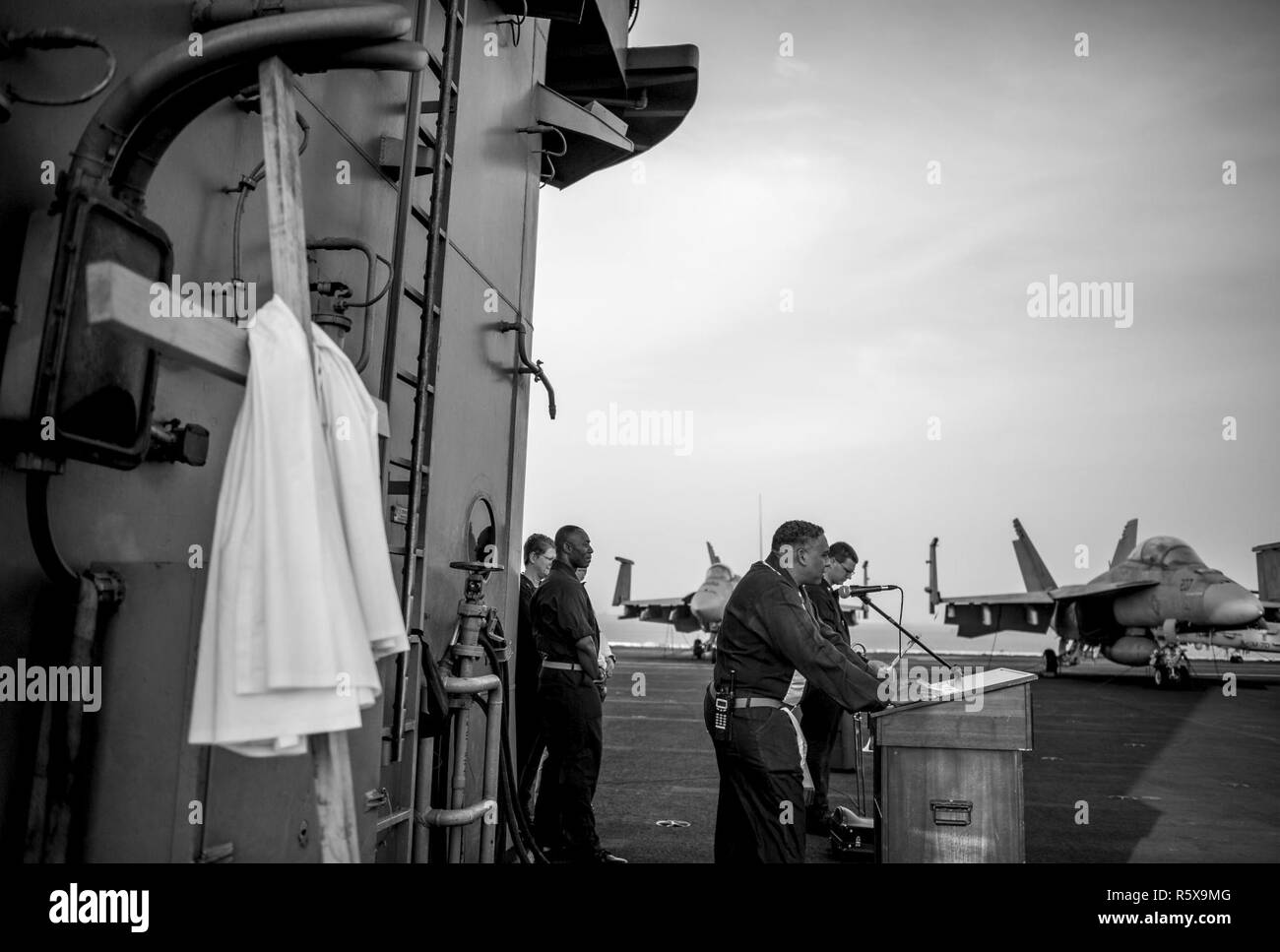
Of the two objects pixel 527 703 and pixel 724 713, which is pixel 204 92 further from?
pixel 527 703

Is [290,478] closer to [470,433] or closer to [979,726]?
[470,433]

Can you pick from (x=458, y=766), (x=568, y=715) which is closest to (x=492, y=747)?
(x=458, y=766)

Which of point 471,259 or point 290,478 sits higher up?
point 471,259

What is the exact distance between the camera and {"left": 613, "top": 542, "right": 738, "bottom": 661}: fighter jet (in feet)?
110

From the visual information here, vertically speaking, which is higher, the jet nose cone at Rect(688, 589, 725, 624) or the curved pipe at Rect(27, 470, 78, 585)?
the curved pipe at Rect(27, 470, 78, 585)

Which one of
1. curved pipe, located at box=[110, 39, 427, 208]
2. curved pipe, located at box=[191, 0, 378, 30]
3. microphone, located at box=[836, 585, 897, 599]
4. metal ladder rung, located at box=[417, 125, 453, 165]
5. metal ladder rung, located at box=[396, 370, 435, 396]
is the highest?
metal ladder rung, located at box=[417, 125, 453, 165]

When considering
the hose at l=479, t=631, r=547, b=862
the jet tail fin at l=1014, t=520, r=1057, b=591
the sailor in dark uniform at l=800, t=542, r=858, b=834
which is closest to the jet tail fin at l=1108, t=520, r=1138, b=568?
the jet tail fin at l=1014, t=520, r=1057, b=591

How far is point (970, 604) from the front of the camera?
105 ft

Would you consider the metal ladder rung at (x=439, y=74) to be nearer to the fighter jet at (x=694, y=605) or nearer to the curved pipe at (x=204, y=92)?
the curved pipe at (x=204, y=92)

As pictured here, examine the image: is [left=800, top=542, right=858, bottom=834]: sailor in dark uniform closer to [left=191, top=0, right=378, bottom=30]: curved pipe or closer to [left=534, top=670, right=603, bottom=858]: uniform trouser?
[left=534, top=670, right=603, bottom=858]: uniform trouser
